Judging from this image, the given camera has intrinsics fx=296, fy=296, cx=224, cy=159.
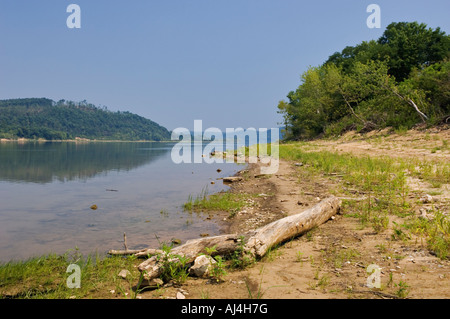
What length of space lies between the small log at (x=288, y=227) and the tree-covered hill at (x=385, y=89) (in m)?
23.3

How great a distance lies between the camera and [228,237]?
6023 mm

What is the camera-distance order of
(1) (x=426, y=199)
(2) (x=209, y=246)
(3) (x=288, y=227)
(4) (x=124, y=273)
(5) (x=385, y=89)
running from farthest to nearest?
(5) (x=385, y=89)
(1) (x=426, y=199)
(3) (x=288, y=227)
(2) (x=209, y=246)
(4) (x=124, y=273)

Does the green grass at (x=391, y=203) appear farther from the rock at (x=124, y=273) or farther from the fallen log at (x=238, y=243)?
the rock at (x=124, y=273)

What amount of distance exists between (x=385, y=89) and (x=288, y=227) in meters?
32.9

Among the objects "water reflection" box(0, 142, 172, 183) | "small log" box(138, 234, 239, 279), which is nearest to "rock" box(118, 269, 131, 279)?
"small log" box(138, 234, 239, 279)

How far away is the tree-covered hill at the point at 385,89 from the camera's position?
95.0 feet

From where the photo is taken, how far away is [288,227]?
269 inches

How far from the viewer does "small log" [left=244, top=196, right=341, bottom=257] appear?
587 centimetres

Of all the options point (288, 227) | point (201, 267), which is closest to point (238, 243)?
point (201, 267)

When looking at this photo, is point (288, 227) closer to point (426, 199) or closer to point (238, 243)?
point (238, 243)

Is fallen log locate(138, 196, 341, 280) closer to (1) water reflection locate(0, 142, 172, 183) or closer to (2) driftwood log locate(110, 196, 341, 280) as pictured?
A: (2) driftwood log locate(110, 196, 341, 280)

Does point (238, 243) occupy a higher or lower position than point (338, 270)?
higher

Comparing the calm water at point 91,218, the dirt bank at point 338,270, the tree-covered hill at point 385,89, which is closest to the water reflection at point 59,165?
the calm water at point 91,218
